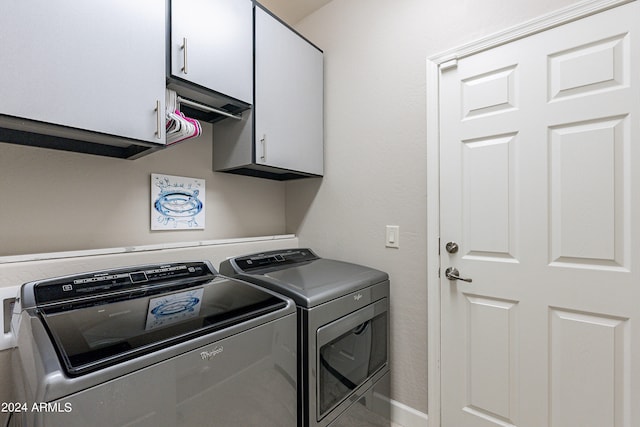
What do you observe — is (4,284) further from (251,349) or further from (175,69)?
(175,69)

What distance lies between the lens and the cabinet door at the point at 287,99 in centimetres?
165

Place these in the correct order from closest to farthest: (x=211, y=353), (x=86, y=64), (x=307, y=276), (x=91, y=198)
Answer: (x=211, y=353) < (x=86, y=64) < (x=91, y=198) < (x=307, y=276)

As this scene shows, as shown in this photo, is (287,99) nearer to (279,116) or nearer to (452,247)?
(279,116)

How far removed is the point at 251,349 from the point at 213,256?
2.76 ft

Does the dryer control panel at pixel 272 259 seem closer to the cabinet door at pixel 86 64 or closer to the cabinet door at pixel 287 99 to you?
the cabinet door at pixel 287 99

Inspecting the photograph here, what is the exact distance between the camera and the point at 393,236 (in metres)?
1.79

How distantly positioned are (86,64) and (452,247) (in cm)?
174

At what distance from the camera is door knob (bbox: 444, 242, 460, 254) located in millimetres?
1560

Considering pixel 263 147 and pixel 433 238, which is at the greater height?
pixel 263 147

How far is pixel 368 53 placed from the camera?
1893 millimetres

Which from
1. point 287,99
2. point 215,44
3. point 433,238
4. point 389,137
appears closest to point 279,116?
point 287,99

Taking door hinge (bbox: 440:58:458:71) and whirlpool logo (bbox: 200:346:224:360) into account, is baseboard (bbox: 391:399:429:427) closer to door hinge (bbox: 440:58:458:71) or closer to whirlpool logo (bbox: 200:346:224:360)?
whirlpool logo (bbox: 200:346:224:360)

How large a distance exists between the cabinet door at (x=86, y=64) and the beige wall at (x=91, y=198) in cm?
40

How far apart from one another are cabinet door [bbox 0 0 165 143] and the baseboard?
1.90 m
